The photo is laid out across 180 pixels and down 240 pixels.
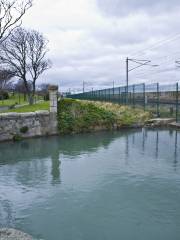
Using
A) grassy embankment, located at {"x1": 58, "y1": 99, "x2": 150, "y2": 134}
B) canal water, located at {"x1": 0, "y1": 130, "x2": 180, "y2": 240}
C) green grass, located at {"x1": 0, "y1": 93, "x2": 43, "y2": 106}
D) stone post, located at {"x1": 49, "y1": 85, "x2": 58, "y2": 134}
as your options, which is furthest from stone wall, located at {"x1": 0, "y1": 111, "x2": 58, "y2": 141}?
green grass, located at {"x1": 0, "y1": 93, "x2": 43, "y2": 106}

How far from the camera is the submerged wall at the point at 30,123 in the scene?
2573cm

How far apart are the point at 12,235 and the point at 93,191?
14.4 ft

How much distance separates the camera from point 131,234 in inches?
328

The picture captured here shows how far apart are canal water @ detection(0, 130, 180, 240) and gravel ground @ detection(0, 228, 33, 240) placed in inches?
21.1

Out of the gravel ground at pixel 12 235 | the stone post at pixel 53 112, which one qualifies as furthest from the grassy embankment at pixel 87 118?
the gravel ground at pixel 12 235

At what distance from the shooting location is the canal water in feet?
28.6

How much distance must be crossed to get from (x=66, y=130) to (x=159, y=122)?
7752 millimetres

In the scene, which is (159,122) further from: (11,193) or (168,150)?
(11,193)

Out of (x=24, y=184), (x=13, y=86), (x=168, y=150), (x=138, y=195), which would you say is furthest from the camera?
(x=13, y=86)

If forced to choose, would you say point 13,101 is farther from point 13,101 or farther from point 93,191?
point 93,191

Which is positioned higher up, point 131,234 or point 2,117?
point 2,117

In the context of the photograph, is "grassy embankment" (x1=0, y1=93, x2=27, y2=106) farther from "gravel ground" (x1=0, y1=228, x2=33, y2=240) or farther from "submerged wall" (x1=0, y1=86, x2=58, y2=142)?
"gravel ground" (x1=0, y1=228, x2=33, y2=240)

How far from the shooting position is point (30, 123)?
87.8ft

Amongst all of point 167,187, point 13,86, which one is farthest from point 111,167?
point 13,86
